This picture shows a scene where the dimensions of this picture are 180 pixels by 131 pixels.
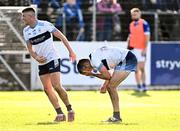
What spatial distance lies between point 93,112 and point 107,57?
2.70 meters

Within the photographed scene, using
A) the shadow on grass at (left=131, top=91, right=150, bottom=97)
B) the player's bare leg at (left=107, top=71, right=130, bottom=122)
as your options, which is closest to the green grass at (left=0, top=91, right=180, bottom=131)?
the shadow on grass at (left=131, top=91, right=150, bottom=97)

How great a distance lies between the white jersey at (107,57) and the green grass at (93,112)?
3.58 ft

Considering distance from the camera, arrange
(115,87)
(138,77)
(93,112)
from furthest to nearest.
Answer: (138,77)
(93,112)
(115,87)

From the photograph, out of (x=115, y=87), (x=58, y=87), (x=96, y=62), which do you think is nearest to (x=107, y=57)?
(x=96, y=62)

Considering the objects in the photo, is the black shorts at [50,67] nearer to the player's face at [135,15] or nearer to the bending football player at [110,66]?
the bending football player at [110,66]

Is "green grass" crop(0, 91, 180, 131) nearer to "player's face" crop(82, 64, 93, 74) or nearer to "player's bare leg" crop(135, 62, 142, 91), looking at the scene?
"player's bare leg" crop(135, 62, 142, 91)

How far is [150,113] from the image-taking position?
14.8 m

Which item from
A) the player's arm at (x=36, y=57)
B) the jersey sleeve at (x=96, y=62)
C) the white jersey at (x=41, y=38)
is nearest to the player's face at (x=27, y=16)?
the white jersey at (x=41, y=38)

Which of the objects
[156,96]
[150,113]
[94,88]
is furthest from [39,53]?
[94,88]

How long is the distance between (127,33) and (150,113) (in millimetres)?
8611

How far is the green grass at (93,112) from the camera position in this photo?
39.7 ft

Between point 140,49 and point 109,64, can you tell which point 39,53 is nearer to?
point 109,64

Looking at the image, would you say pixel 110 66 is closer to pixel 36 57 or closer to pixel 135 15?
pixel 36 57

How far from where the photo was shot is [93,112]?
1506 centimetres
